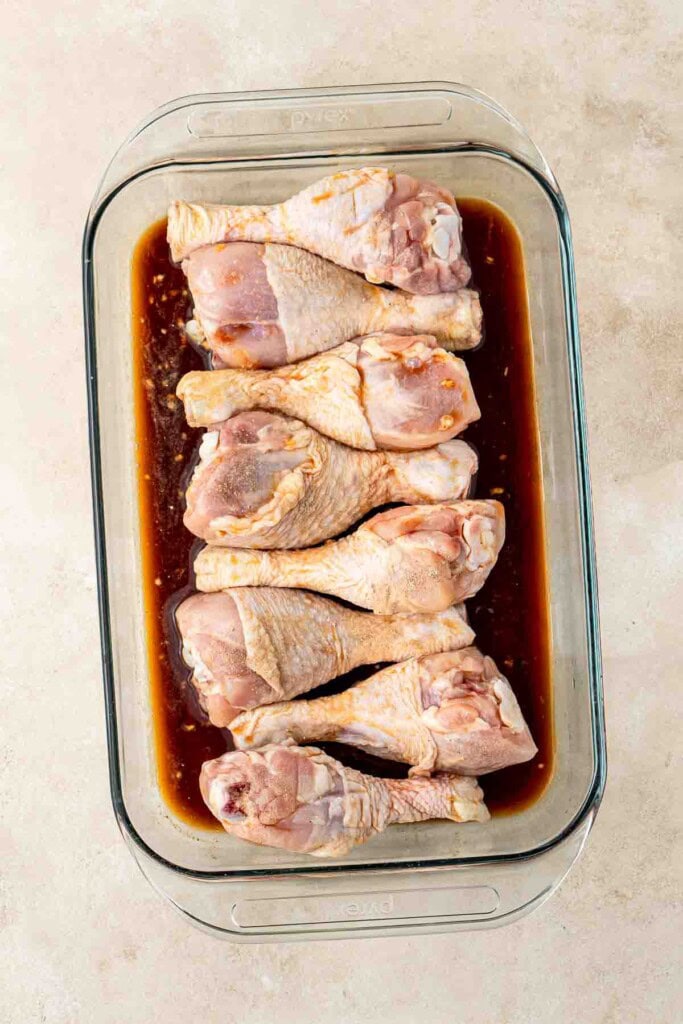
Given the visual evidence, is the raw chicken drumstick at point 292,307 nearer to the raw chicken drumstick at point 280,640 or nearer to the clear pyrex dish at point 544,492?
the clear pyrex dish at point 544,492

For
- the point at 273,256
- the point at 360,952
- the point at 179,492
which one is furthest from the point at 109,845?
the point at 273,256

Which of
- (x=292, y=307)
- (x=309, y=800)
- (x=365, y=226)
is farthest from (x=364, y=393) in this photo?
(x=309, y=800)

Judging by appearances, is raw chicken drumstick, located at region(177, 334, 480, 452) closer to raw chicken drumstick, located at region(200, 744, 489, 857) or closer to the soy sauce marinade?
the soy sauce marinade

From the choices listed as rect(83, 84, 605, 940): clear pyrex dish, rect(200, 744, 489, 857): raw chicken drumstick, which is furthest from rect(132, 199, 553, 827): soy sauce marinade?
rect(200, 744, 489, 857): raw chicken drumstick

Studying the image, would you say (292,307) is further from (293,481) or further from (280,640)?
(280,640)

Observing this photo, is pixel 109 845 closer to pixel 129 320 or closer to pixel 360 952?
pixel 360 952
